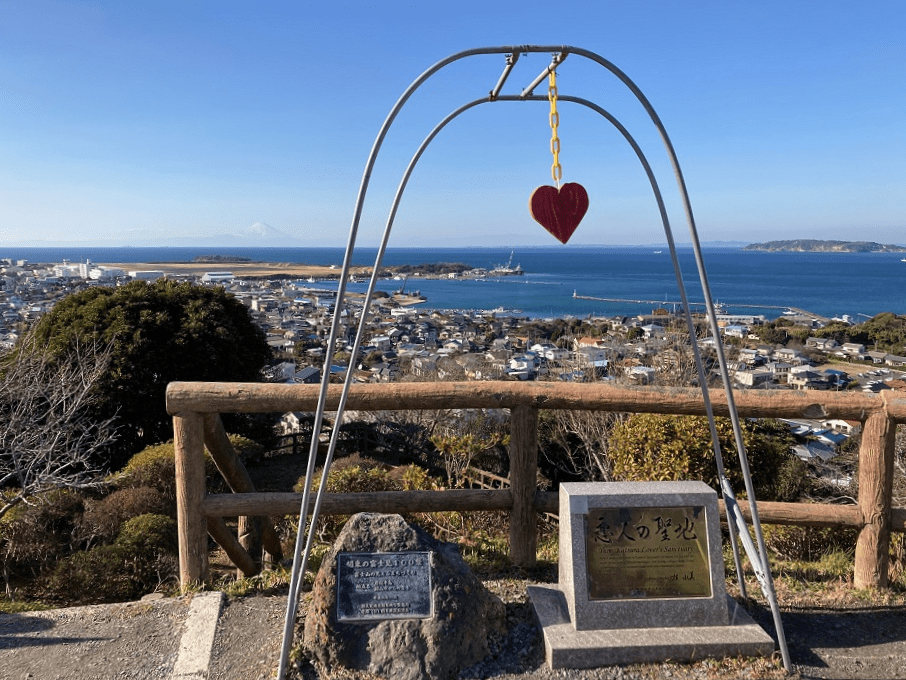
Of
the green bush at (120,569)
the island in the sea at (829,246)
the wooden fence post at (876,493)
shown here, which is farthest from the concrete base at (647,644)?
the island in the sea at (829,246)

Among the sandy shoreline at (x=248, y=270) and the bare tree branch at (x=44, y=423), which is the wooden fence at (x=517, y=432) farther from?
the sandy shoreline at (x=248, y=270)

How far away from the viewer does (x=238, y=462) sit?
150 inches

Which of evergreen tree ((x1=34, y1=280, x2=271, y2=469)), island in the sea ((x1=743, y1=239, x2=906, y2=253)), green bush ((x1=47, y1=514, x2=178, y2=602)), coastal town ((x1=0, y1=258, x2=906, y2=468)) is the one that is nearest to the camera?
green bush ((x1=47, y1=514, x2=178, y2=602))

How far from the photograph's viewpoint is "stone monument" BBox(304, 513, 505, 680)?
2648mm

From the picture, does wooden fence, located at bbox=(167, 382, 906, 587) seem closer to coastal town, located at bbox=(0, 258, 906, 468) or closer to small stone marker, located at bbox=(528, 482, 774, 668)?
small stone marker, located at bbox=(528, 482, 774, 668)

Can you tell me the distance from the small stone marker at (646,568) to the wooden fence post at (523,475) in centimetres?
62

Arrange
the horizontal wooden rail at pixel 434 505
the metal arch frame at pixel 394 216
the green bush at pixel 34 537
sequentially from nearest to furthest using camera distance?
the metal arch frame at pixel 394 216
the horizontal wooden rail at pixel 434 505
the green bush at pixel 34 537

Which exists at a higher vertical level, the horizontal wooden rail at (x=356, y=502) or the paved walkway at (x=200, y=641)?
the horizontal wooden rail at (x=356, y=502)

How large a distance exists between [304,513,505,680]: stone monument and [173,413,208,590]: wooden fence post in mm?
992

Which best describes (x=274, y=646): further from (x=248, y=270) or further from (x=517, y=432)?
(x=248, y=270)

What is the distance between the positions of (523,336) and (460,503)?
16187 mm

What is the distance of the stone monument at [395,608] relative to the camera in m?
2.65

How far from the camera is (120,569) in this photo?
19.7 ft

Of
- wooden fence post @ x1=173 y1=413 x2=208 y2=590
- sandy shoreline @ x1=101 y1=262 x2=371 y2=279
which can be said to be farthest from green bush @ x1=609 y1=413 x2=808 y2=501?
sandy shoreline @ x1=101 y1=262 x2=371 y2=279
